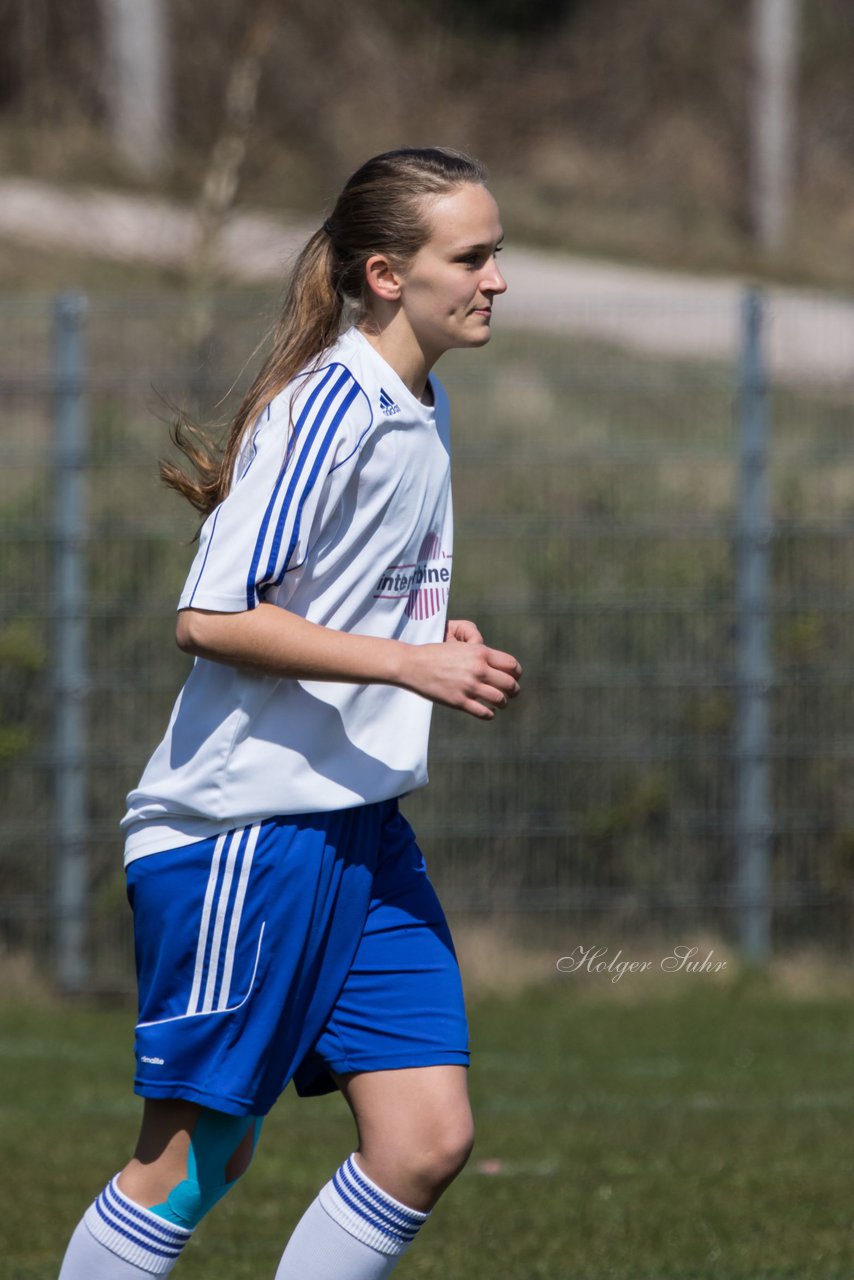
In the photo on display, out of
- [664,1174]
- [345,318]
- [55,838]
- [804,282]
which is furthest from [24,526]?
[804,282]

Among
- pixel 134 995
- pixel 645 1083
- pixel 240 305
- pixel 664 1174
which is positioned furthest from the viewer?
pixel 240 305

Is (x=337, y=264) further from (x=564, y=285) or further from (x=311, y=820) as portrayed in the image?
(x=564, y=285)

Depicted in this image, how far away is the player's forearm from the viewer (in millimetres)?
3143

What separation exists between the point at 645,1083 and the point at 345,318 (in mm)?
4603

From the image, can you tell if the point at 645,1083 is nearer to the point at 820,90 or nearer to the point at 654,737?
the point at 654,737

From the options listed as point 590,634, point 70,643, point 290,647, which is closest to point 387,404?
point 290,647

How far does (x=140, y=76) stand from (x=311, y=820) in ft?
73.3

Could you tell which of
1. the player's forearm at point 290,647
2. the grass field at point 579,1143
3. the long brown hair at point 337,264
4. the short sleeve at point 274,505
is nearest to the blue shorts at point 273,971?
the player's forearm at point 290,647

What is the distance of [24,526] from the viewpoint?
916 centimetres

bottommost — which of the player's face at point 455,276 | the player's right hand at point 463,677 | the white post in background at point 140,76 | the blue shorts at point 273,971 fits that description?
the blue shorts at point 273,971

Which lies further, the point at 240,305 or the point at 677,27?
the point at 677,27

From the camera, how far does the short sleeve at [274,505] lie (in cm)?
319

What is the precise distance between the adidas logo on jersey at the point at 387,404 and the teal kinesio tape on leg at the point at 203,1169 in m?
1.14

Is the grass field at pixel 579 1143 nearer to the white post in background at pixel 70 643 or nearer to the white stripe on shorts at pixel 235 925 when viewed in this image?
the white post in background at pixel 70 643
